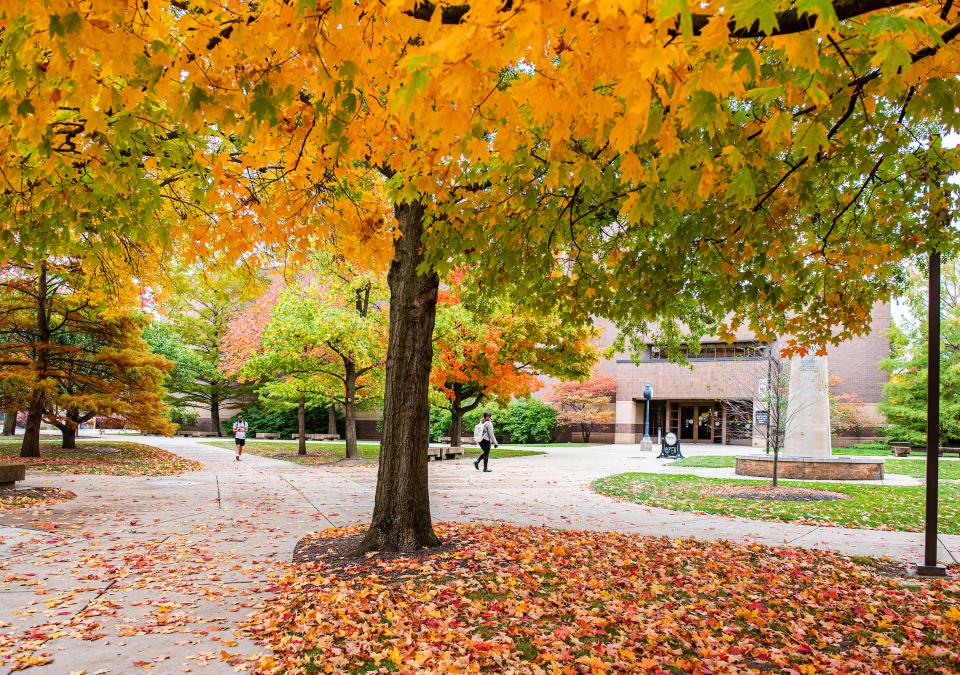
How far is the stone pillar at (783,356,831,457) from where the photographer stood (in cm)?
1645

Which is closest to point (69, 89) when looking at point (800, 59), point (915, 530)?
point (800, 59)

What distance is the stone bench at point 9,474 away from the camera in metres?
10.1

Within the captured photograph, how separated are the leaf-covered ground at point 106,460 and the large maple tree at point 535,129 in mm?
10741

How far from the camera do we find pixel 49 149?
407cm

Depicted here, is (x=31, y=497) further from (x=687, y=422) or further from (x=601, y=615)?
(x=687, y=422)

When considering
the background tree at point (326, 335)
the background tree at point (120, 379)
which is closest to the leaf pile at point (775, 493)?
the background tree at point (326, 335)

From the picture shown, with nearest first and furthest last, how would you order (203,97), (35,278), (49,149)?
(203,97) → (49,149) → (35,278)

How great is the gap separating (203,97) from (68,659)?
3.48 metres

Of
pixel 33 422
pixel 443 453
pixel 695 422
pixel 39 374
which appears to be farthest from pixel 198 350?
pixel 695 422

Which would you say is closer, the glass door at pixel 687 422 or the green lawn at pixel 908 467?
the green lawn at pixel 908 467

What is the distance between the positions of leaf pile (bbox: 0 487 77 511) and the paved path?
1.25 ft

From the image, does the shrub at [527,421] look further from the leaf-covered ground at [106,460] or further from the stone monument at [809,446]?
the leaf-covered ground at [106,460]

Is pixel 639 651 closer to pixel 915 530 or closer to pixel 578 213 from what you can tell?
pixel 578 213

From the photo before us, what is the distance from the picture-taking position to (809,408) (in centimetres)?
1678
